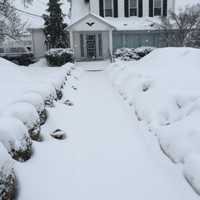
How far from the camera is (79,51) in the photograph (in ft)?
70.4

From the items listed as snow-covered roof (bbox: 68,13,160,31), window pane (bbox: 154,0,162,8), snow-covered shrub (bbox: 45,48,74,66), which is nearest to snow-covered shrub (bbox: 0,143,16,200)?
snow-covered shrub (bbox: 45,48,74,66)

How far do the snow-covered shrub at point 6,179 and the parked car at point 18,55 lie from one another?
1881 cm

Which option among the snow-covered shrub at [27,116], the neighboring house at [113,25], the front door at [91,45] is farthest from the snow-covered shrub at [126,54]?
the snow-covered shrub at [27,116]

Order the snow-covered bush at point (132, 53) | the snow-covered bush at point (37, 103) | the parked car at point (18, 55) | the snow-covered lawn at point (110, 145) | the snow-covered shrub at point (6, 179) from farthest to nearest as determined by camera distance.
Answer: the parked car at point (18, 55) < the snow-covered bush at point (132, 53) < the snow-covered bush at point (37, 103) < the snow-covered lawn at point (110, 145) < the snow-covered shrub at point (6, 179)

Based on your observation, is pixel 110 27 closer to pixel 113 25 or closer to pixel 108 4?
pixel 113 25

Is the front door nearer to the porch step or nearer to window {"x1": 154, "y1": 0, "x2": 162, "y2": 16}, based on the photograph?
the porch step

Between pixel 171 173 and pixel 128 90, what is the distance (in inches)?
200

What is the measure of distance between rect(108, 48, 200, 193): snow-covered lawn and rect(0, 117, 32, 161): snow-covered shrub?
2.36 meters

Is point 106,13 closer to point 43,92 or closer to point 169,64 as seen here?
point 169,64

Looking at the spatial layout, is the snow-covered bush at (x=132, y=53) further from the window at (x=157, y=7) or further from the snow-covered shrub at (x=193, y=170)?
the snow-covered shrub at (x=193, y=170)

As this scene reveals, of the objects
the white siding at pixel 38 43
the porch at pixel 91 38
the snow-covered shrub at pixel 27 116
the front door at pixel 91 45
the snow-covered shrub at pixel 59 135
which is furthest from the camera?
the white siding at pixel 38 43

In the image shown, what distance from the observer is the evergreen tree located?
2075 centimetres

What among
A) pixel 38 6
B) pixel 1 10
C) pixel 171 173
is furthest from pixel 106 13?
pixel 38 6

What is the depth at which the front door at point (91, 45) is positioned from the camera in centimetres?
2148
